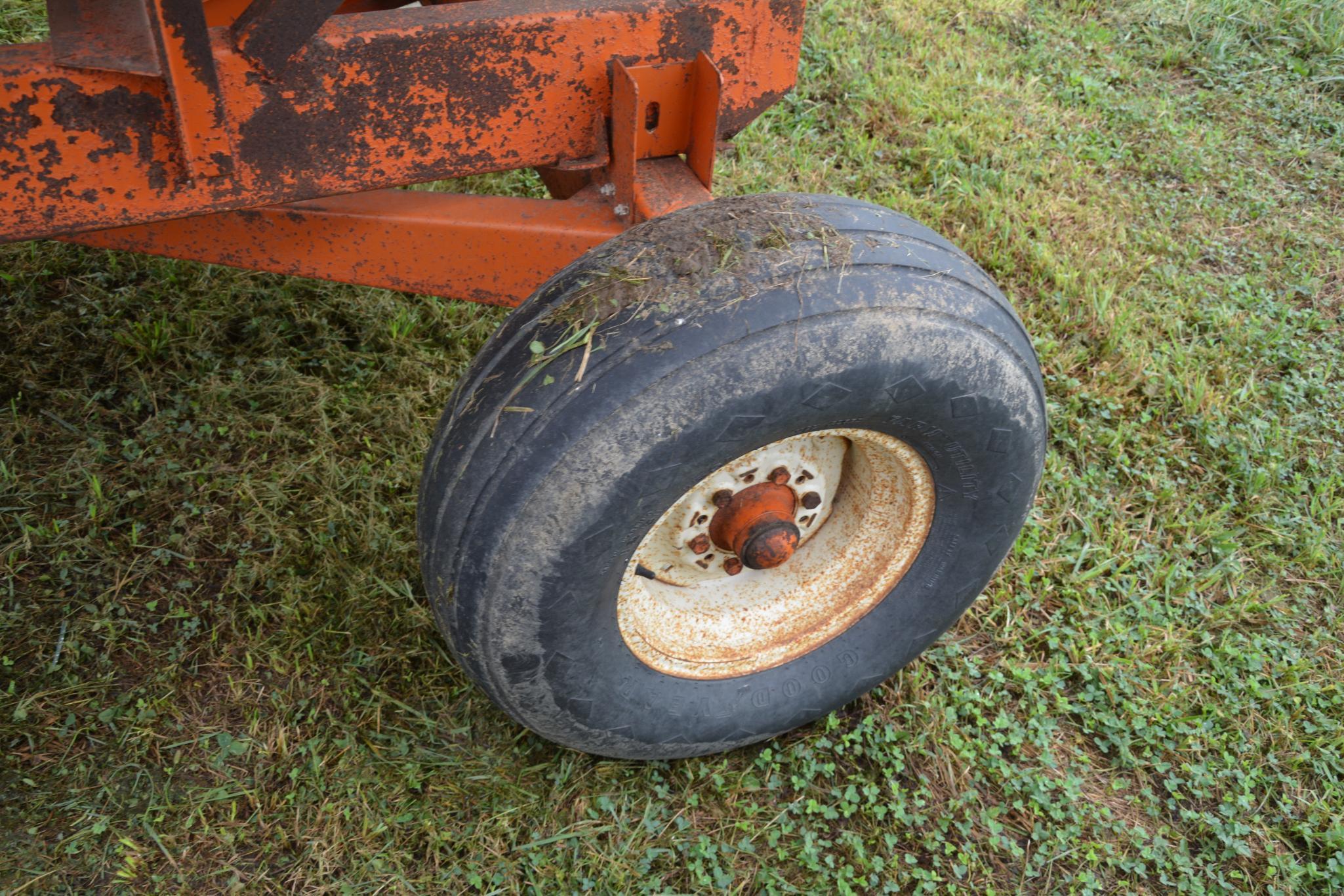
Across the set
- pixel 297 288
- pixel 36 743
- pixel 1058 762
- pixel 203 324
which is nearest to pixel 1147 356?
pixel 1058 762

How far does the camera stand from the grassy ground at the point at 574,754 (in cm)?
223

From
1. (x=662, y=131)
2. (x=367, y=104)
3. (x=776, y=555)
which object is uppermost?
(x=367, y=104)

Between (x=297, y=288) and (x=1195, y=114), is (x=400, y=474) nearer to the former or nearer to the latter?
(x=297, y=288)

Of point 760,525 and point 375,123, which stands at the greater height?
point 375,123

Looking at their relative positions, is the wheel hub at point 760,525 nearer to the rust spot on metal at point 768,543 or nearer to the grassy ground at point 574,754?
the rust spot on metal at point 768,543

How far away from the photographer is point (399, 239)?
7.34ft

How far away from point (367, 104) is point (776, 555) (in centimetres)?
118

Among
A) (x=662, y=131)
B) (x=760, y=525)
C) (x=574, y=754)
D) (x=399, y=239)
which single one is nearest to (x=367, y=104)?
(x=399, y=239)

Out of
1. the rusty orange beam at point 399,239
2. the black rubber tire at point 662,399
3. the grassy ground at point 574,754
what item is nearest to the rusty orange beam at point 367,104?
the rusty orange beam at point 399,239

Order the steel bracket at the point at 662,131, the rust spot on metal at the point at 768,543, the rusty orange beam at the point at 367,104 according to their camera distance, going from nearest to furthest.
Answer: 1. the rusty orange beam at the point at 367,104
2. the steel bracket at the point at 662,131
3. the rust spot on metal at the point at 768,543

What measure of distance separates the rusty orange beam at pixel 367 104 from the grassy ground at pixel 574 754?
113cm

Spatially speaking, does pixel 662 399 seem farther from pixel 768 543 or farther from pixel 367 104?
pixel 367 104

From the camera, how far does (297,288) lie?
342cm

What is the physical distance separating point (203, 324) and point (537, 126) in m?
1.73
